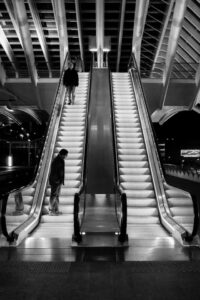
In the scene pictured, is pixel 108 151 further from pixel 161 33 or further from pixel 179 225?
pixel 161 33

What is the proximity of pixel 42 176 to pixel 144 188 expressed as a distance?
2632mm

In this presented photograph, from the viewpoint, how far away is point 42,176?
9.95m

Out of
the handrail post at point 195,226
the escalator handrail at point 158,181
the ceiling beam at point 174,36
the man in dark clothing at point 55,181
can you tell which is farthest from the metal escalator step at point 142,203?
the ceiling beam at point 174,36

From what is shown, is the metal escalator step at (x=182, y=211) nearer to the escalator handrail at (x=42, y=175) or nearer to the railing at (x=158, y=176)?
the railing at (x=158, y=176)

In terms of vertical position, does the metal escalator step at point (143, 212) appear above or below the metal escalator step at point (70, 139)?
below

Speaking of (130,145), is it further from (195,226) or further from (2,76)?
(2,76)

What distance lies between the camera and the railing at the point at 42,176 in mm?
7285

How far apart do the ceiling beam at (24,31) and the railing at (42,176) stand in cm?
839

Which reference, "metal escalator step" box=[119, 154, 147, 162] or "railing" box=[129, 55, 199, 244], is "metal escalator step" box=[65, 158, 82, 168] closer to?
"metal escalator step" box=[119, 154, 147, 162]

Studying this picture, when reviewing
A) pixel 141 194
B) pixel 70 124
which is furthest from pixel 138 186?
pixel 70 124

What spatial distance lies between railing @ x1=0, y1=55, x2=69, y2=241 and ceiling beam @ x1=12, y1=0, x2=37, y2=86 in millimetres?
8390

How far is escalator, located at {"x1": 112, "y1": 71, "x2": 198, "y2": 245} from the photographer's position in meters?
7.56

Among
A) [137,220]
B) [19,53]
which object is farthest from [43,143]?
[19,53]

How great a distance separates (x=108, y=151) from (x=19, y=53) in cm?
2237
